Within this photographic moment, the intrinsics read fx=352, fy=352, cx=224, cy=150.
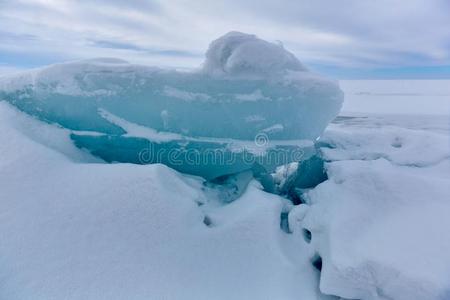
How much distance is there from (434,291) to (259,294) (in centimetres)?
109

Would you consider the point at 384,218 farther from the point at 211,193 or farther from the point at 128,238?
the point at 128,238

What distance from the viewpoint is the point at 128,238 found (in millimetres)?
2561

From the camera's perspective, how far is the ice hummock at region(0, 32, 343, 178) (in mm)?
3355

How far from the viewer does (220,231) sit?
9.12 ft

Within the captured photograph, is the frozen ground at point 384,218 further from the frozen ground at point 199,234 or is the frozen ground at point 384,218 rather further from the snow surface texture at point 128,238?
the snow surface texture at point 128,238

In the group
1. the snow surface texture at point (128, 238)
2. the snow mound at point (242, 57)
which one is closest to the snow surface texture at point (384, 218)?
the snow surface texture at point (128, 238)

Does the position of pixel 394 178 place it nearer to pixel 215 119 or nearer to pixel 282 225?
pixel 282 225

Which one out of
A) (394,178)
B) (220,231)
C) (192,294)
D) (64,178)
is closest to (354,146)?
(394,178)

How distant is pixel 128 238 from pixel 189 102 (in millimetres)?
1436

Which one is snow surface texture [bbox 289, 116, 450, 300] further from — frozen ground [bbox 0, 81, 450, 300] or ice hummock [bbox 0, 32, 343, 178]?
ice hummock [bbox 0, 32, 343, 178]

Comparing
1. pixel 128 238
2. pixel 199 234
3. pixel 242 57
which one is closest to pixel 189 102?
pixel 242 57

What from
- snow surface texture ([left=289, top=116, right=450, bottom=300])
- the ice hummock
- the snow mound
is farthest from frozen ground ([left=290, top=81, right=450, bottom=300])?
the snow mound

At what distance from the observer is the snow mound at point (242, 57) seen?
3.34m

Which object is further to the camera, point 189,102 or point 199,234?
point 189,102
